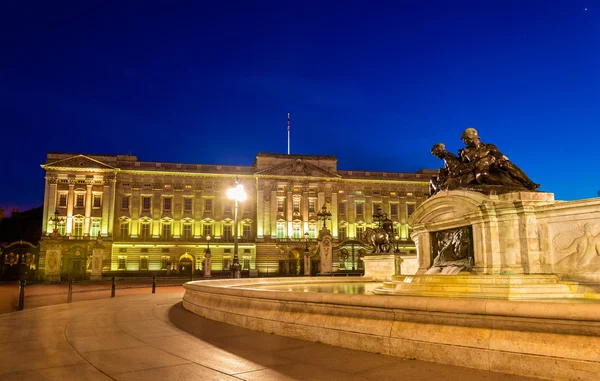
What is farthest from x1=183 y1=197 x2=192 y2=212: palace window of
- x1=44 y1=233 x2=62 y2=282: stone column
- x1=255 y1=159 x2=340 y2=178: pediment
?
x1=44 y1=233 x2=62 y2=282: stone column

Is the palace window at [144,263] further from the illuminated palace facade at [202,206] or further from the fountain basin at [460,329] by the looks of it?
the fountain basin at [460,329]

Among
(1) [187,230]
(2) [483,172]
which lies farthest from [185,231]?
(2) [483,172]

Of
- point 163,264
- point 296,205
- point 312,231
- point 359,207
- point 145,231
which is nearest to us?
point 163,264

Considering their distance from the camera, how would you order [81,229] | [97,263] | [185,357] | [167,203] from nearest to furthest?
[185,357] < [97,263] < [81,229] < [167,203]

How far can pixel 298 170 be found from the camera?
7975 centimetres

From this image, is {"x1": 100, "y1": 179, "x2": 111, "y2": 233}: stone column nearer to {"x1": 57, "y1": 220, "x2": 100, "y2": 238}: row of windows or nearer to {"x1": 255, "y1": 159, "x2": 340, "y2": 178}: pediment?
{"x1": 57, "y1": 220, "x2": 100, "y2": 238}: row of windows

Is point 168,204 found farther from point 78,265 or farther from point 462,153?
point 462,153

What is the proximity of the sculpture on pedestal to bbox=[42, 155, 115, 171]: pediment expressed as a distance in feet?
233

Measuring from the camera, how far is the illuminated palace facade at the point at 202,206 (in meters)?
73.0

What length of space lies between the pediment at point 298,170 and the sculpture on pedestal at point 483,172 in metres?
68.2

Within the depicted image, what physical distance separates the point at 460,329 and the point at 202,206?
7408cm

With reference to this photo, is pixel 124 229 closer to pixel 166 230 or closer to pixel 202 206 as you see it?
pixel 166 230

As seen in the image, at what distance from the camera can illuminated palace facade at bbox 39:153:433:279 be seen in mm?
73000

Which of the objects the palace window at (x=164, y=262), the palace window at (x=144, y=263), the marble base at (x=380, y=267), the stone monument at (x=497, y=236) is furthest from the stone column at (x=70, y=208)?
the stone monument at (x=497, y=236)
